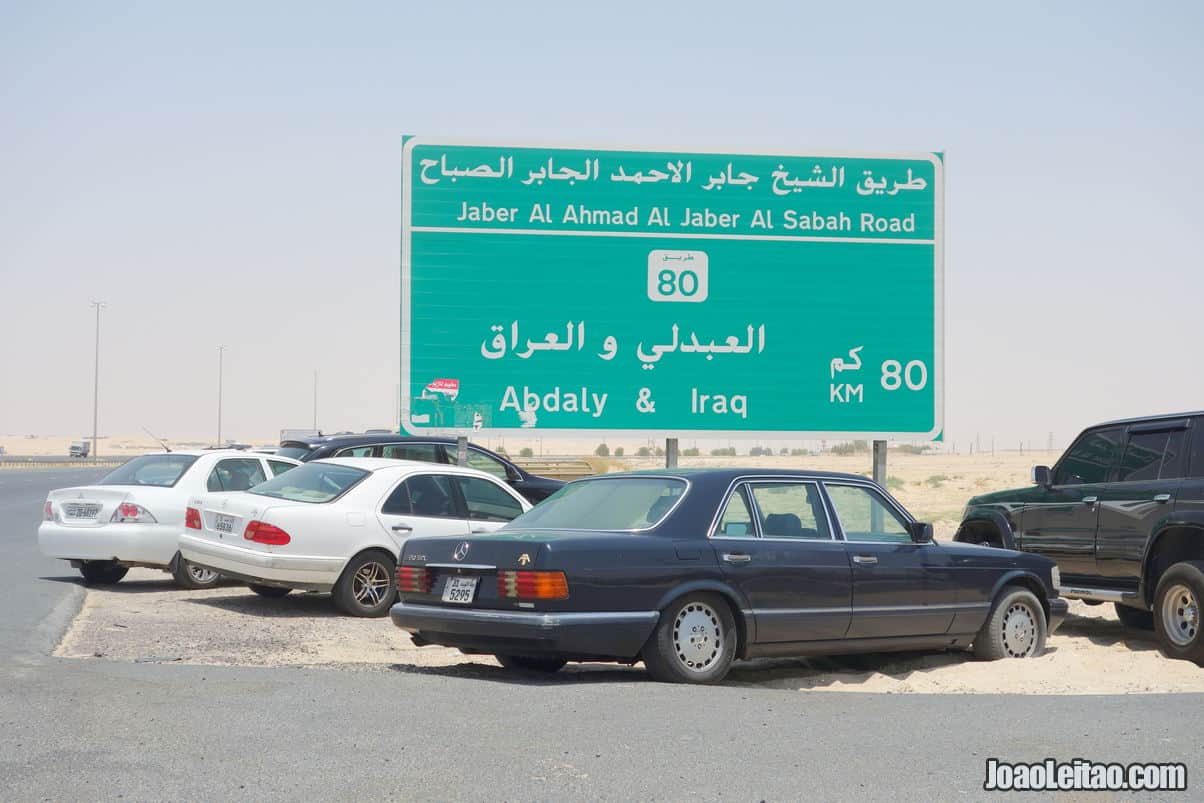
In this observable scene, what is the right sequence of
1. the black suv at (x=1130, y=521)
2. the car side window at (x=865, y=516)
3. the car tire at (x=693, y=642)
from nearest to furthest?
1. the car tire at (x=693, y=642)
2. the car side window at (x=865, y=516)
3. the black suv at (x=1130, y=521)

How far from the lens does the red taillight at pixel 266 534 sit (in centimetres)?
1395

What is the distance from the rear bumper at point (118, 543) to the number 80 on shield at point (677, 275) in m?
7.82

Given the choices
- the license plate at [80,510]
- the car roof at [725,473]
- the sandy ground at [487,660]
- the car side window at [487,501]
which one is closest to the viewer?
the car roof at [725,473]

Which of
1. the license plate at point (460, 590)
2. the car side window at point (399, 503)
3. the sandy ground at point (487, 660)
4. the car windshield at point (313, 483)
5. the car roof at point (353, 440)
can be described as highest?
the car roof at point (353, 440)

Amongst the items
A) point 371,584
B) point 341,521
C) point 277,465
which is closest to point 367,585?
point 371,584

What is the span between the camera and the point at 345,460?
15.3 m

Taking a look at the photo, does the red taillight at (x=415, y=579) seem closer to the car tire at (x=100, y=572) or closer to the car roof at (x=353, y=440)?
the car roof at (x=353, y=440)

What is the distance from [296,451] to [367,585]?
4138 millimetres

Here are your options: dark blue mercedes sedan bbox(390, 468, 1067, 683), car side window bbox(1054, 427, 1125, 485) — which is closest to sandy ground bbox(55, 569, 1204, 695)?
dark blue mercedes sedan bbox(390, 468, 1067, 683)

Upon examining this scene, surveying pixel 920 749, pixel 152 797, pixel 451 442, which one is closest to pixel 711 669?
pixel 920 749

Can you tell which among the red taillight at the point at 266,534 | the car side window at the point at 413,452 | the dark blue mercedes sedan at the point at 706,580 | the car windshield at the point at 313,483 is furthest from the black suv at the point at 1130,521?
the car side window at the point at 413,452

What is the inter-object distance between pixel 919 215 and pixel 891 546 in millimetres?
11638

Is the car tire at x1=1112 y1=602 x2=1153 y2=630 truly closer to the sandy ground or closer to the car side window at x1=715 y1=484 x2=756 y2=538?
the sandy ground

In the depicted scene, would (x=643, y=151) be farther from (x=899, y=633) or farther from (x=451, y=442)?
(x=899, y=633)
